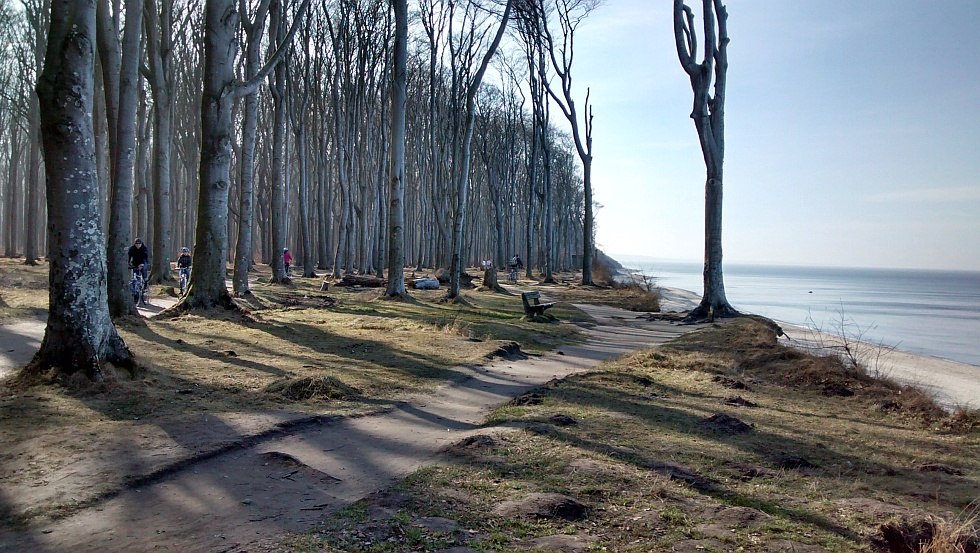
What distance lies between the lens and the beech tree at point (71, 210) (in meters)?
7.41

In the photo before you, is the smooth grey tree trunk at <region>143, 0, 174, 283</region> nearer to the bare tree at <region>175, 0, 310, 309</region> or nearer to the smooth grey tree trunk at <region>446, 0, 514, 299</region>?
the bare tree at <region>175, 0, 310, 309</region>

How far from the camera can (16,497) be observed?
4504mm

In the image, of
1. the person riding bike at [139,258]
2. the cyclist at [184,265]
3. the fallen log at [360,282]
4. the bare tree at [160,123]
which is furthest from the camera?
the fallen log at [360,282]

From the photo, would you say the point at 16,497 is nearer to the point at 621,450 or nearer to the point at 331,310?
the point at 621,450

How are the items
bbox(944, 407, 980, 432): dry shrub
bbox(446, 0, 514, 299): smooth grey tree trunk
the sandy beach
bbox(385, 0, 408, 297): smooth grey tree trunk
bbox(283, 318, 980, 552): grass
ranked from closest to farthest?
bbox(283, 318, 980, 552): grass → bbox(944, 407, 980, 432): dry shrub → the sandy beach → bbox(385, 0, 408, 297): smooth grey tree trunk → bbox(446, 0, 514, 299): smooth grey tree trunk

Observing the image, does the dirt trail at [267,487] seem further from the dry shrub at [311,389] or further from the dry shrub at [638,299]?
the dry shrub at [638,299]

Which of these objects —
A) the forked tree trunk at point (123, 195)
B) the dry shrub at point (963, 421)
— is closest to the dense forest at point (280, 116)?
the forked tree trunk at point (123, 195)

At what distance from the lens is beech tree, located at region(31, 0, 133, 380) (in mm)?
7406

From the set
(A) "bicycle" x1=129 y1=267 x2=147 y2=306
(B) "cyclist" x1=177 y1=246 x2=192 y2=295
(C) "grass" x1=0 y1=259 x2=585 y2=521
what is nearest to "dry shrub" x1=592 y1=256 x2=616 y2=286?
(C) "grass" x1=0 y1=259 x2=585 y2=521

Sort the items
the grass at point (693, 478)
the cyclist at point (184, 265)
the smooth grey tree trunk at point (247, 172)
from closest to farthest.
→ the grass at point (693, 478) → the smooth grey tree trunk at point (247, 172) → the cyclist at point (184, 265)

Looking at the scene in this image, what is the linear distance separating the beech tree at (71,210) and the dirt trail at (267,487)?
2.76 metres

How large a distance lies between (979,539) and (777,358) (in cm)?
823

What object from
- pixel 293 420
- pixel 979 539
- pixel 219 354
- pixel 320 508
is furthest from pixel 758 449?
pixel 219 354

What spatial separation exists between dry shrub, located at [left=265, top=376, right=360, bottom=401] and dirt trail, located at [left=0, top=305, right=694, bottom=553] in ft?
2.41
